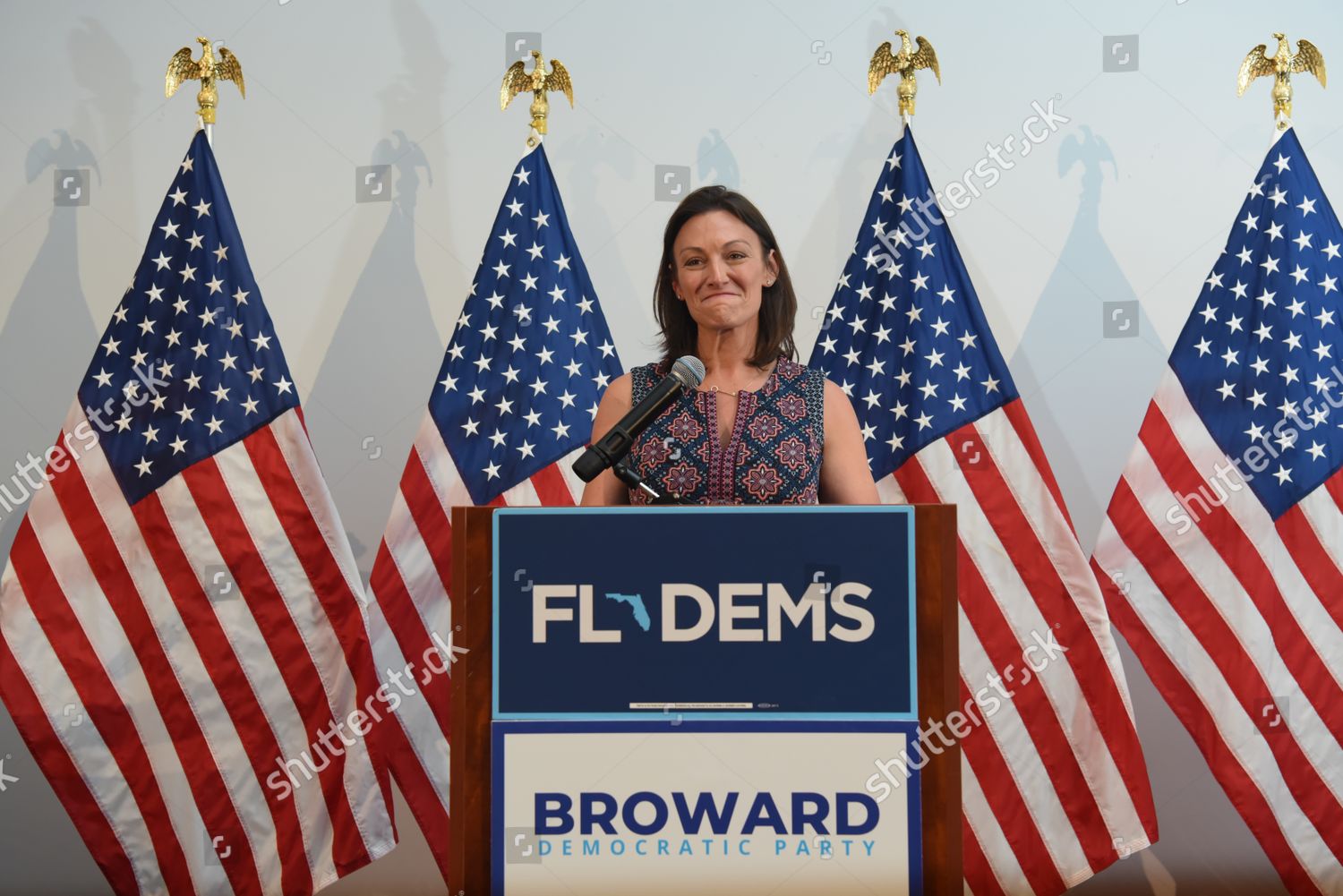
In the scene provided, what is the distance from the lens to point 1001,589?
9.62 ft

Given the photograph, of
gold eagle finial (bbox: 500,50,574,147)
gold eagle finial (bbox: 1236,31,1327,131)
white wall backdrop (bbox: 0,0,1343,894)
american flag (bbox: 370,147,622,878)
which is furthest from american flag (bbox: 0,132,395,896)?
gold eagle finial (bbox: 1236,31,1327,131)

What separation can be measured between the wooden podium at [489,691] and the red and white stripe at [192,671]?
173cm

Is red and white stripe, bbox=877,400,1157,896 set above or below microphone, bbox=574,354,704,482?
below

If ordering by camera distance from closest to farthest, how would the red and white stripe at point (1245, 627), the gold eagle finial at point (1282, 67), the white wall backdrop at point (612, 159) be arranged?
the red and white stripe at point (1245, 627) → the gold eagle finial at point (1282, 67) → the white wall backdrop at point (612, 159)

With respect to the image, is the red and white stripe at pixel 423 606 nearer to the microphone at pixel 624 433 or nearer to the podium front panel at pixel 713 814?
the microphone at pixel 624 433

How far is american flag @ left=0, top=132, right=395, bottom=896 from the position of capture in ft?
9.45

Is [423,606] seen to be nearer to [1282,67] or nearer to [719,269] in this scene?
[719,269]

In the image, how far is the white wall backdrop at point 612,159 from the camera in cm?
340

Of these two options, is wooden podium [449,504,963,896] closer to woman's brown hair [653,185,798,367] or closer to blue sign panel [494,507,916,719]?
blue sign panel [494,507,916,719]

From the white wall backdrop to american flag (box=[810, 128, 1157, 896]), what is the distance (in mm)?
408

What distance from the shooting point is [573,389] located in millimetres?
3074

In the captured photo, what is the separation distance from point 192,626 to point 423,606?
57 cm

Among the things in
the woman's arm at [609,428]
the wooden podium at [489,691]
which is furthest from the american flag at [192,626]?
the wooden podium at [489,691]

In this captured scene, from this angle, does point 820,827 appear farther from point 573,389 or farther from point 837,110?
point 837,110
